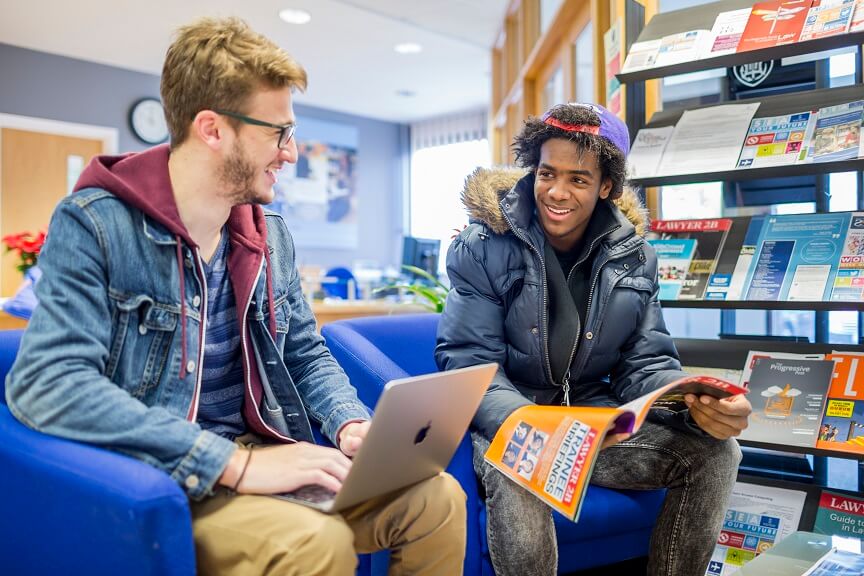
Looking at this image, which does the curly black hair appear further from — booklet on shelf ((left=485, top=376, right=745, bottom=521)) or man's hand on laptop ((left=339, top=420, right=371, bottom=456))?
man's hand on laptop ((left=339, top=420, right=371, bottom=456))

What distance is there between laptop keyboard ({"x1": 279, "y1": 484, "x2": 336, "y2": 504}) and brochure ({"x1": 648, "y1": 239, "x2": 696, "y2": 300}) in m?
1.42

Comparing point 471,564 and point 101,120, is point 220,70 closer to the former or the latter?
point 471,564

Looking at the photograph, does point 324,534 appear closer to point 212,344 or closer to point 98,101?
point 212,344

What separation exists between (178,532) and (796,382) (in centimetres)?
175

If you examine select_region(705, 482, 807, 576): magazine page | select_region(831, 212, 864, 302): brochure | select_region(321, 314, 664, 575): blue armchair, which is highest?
select_region(831, 212, 864, 302): brochure

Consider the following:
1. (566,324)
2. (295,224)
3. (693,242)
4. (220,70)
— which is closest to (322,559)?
(220,70)

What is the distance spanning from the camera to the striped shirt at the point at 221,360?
4.08 feet

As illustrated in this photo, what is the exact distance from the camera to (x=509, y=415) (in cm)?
140

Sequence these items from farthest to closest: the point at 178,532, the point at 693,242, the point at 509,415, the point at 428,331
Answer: the point at 693,242 < the point at 428,331 < the point at 509,415 < the point at 178,532

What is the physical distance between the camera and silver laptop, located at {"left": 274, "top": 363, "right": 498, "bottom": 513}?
3.13 feet

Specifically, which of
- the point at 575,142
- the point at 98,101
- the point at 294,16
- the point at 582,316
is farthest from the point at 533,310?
the point at 98,101

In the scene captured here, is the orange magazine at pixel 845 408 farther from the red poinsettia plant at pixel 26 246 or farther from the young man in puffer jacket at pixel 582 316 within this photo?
the red poinsettia plant at pixel 26 246

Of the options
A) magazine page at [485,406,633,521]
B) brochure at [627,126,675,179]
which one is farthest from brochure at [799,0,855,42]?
magazine page at [485,406,633,521]

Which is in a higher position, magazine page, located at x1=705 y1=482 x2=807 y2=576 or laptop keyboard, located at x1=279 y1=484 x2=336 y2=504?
laptop keyboard, located at x1=279 y1=484 x2=336 y2=504
